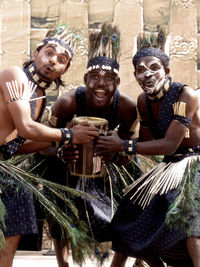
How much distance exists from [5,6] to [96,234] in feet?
11.6

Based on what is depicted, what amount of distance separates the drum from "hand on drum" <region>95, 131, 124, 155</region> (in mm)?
42

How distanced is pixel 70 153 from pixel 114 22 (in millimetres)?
3212

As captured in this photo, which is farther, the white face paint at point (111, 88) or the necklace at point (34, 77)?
the white face paint at point (111, 88)

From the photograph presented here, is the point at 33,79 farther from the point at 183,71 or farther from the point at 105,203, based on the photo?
the point at 183,71

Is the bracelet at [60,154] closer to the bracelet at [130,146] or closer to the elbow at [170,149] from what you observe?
the bracelet at [130,146]

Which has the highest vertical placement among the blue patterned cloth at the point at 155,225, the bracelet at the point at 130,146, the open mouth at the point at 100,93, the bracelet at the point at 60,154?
the open mouth at the point at 100,93

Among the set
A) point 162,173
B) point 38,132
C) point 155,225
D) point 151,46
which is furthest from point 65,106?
point 155,225

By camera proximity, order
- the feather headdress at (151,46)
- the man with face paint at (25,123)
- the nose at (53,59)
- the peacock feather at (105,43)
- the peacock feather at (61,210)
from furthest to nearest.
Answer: the peacock feather at (105,43), the feather headdress at (151,46), the nose at (53,59), the peacock feather at (61,210), the man with face paint at (25,123)

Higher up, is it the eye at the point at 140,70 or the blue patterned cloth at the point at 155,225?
the eye at the point at 140,70

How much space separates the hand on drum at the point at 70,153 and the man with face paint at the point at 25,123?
0.12 meters

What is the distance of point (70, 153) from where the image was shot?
4.54m

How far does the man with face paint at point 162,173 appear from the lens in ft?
13.9

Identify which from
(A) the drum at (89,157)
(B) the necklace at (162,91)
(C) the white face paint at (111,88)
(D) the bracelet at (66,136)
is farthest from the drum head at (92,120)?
(B) the necklace at (162,91)

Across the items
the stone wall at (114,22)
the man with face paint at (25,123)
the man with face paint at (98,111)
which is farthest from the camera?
the stone wall at (114,22)
